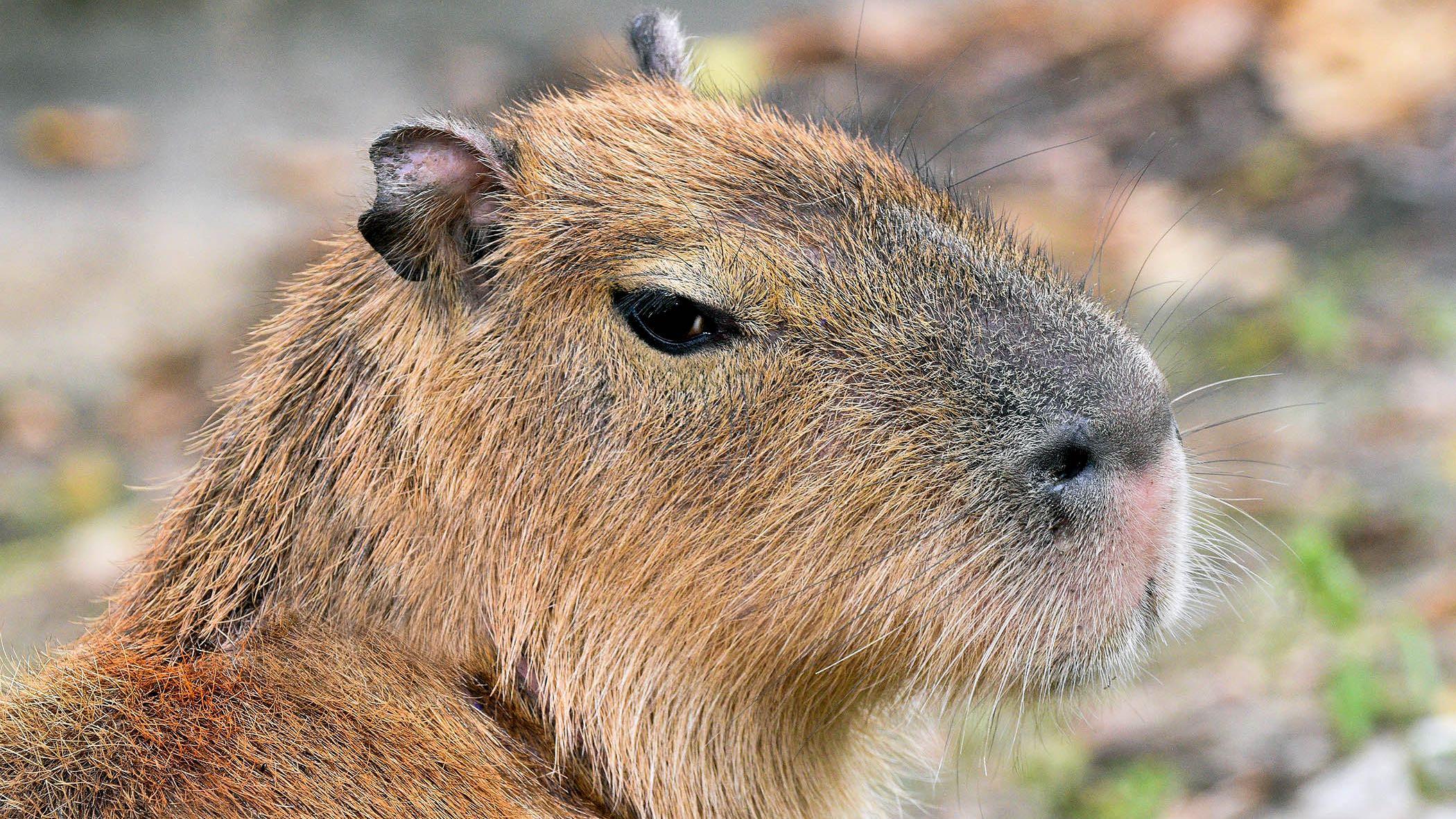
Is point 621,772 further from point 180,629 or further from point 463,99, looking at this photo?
point 463,99

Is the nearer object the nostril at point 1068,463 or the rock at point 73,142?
the nostril at point 1068,463

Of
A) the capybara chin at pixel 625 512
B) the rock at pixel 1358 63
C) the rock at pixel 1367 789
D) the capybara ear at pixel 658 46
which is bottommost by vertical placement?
the capybara chin at pixel 625 512

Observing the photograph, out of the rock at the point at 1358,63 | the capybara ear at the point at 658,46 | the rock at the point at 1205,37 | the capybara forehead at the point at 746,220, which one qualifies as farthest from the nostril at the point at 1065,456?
the rock at the point at 1205,37

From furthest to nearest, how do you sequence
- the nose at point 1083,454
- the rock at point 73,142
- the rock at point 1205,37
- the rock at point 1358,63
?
the rock at point 73,142, the rock at point 1205,37, the rock at point 1358,63, the nose at point 1083,454

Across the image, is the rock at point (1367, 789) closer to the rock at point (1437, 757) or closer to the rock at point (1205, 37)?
the rock at point (1437, 757)

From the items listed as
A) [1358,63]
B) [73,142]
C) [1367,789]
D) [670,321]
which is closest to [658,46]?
[670,321]

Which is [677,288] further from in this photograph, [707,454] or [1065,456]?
[1065,456]

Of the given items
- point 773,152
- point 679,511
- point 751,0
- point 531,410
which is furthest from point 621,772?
point 751,0
